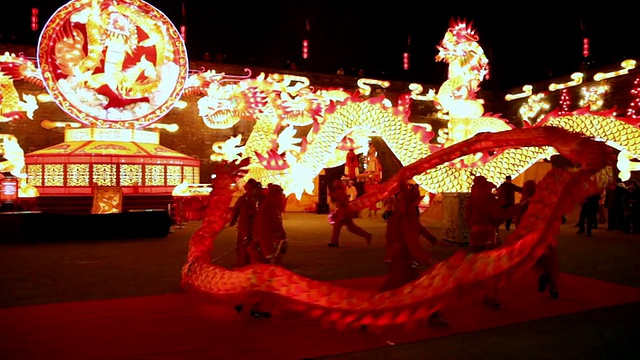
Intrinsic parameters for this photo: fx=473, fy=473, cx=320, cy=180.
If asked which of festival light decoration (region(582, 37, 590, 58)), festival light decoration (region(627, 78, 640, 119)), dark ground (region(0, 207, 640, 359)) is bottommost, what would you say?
dark ground (region(0, 207, 640, 359))

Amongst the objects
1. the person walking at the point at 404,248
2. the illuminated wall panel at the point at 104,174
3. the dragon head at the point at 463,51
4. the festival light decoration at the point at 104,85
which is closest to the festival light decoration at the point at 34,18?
the festival light decoration at the point at 104,85

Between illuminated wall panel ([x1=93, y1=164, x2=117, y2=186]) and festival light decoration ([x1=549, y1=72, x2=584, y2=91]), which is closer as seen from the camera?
illuminated wall panel ([x1=93, y1=164, x2=117, y2=186])

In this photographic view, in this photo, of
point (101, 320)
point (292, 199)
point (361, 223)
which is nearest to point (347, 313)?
point (101, 320)

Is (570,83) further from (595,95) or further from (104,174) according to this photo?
(104,174)

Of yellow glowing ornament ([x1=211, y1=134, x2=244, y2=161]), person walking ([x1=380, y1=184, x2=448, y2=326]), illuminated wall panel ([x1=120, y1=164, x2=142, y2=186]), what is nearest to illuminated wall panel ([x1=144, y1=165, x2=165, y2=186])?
illuminated wall panel ([x1=120, y1=164, x2=142, y2=186])

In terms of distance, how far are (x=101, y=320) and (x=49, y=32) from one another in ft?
33.6

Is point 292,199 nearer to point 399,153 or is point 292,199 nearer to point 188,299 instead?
point 399,153

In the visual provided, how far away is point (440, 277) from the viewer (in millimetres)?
2648

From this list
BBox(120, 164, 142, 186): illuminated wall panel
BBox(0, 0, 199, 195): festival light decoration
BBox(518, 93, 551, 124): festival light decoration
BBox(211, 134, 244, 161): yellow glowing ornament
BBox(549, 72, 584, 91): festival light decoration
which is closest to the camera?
BBox(0, 0, 199, 195): festival light decoration

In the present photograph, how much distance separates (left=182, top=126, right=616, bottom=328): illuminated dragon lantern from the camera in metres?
2.58

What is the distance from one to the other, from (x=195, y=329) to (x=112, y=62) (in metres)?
10.7

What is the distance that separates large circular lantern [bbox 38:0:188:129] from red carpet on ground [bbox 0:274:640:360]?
358 inches

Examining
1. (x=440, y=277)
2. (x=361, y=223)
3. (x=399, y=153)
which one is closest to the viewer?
(x=440, y=277)

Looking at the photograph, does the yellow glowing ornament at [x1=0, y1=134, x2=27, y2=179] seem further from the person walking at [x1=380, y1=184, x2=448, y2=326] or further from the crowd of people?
the person walking at [x1=380, y1=184, x2=448, y2=326]
